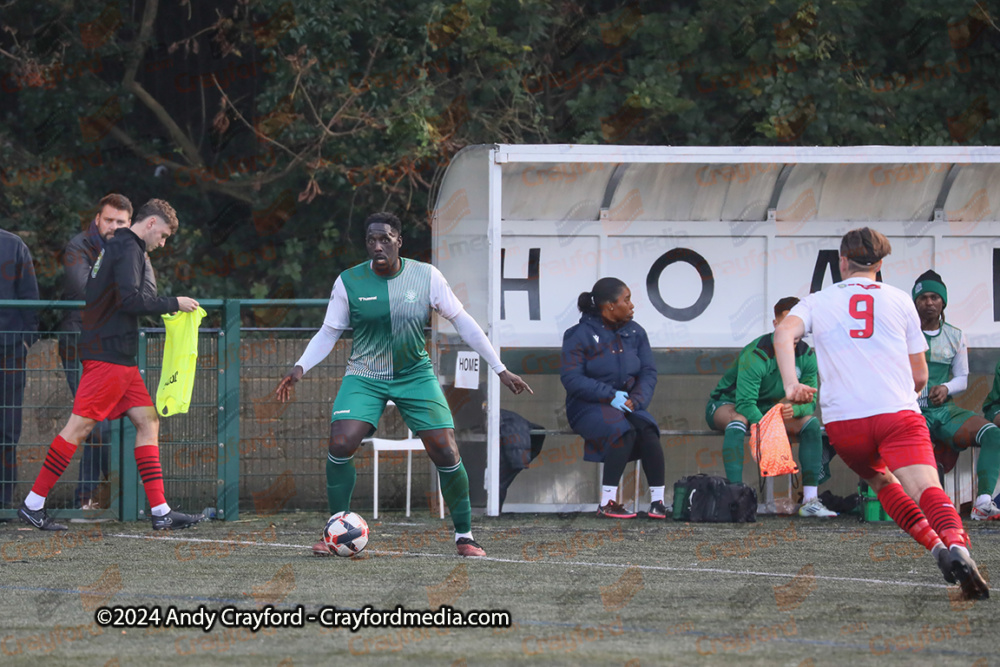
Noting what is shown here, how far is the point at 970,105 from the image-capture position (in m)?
15.7

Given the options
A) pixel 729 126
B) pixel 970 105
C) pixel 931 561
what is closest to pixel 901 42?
pixel 970 105

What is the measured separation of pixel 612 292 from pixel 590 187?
1055 mm

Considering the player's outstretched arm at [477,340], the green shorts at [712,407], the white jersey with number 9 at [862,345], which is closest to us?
the white jersey with number 9 at [862,345]

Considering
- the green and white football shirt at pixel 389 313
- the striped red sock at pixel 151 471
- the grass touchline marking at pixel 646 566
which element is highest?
the green and white football shirt at pixel 389 313

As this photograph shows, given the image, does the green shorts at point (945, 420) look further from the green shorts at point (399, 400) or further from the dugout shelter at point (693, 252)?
the green shorts at point (399, 400)

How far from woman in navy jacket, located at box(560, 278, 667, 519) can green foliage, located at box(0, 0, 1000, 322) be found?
13.8 ft

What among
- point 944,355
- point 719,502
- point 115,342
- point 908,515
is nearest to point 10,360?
point 115,342

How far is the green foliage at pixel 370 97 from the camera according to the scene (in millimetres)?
15266

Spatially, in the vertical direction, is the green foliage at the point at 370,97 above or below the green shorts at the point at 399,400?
above

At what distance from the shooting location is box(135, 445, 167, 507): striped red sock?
31.7 feet

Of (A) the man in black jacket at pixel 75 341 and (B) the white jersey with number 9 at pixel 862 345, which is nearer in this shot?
(B) the white jersey with number 9 at pixel 862 345

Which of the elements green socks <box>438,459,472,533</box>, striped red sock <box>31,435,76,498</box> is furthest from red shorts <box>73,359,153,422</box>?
green socks <box>438,459,472,533</box>

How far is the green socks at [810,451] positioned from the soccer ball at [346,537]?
438 centimetres

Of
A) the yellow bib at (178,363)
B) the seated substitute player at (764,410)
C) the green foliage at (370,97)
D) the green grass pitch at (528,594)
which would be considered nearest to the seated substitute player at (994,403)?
the seated substitute player at (764,410)
